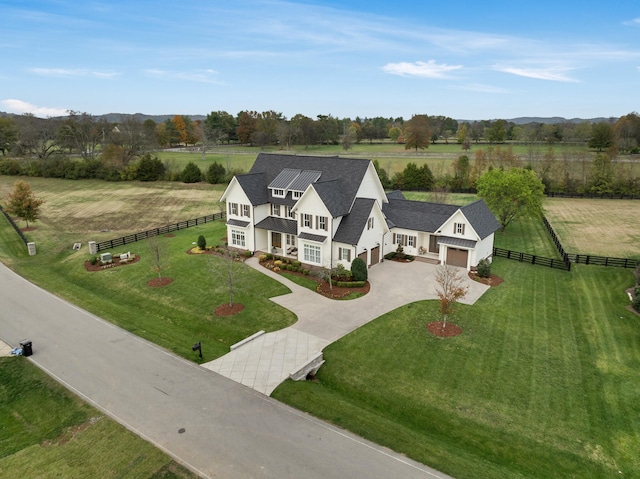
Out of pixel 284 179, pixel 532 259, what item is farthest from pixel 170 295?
pixel 532 259

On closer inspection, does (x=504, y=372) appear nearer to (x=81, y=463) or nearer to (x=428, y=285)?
(x=428, y=285)

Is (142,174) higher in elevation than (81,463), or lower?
higher

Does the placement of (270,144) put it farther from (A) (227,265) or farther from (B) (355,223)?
(A) (227,265)

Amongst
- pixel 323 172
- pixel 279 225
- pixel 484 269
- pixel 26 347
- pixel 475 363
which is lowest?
pixel 475 363

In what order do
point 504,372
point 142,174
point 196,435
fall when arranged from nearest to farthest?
point 196,435 → point 504,372 → point 142,174

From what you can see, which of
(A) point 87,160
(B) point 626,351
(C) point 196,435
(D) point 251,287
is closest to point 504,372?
(B) point 626,351
